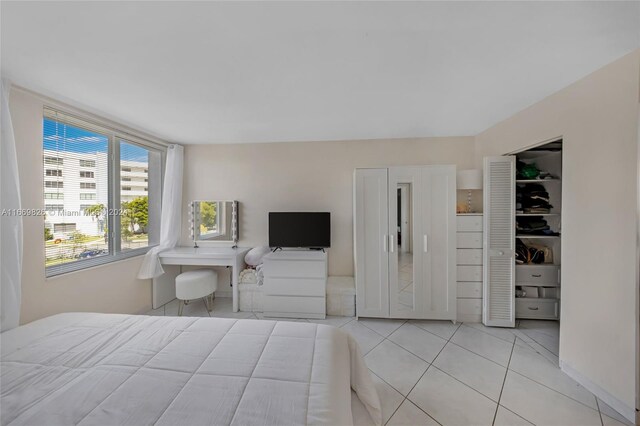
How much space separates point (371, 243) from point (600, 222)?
1843mm

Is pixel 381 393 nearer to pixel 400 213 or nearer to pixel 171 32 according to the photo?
pixel 400 213

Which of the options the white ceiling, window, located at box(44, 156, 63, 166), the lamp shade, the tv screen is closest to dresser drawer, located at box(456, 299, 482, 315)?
the lamp shade

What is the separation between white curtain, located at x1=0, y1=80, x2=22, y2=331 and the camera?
1.61 m

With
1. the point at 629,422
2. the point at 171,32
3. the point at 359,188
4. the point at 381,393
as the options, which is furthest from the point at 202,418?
the point at 629,422

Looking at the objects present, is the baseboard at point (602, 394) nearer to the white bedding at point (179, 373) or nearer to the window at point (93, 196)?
the white bedding at point (179, 373)

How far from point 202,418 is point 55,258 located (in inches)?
93.8

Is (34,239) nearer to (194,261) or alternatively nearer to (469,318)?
(194,261)

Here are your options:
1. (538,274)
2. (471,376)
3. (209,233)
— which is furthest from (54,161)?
(538,274)

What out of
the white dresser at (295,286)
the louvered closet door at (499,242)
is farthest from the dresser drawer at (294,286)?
the louvered closet door at (499,242)

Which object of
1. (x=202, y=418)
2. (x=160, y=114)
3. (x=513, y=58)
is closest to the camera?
(x=202, y=418)

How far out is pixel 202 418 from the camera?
89 cm

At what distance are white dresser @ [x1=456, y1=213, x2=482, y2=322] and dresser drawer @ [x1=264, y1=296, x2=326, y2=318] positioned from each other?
1.69m

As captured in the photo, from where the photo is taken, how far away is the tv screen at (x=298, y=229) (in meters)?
3.16

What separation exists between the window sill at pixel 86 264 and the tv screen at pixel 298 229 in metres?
1.73
